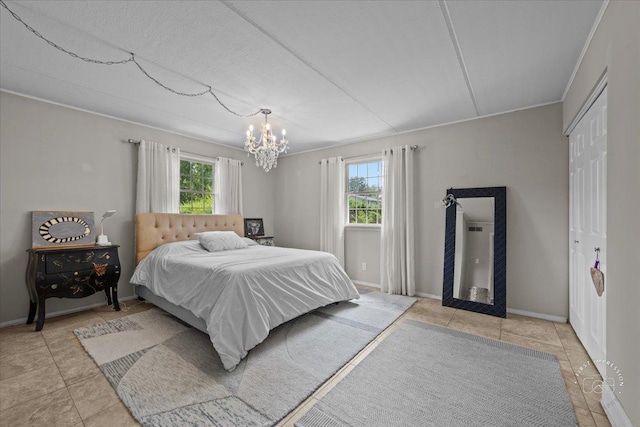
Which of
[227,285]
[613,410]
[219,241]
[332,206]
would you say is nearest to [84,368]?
[227,285]

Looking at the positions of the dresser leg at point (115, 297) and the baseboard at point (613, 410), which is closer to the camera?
the baseboard at point (613, 410)

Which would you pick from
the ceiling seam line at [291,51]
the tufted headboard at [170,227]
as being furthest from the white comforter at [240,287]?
the ceiling seam line at [291,51]

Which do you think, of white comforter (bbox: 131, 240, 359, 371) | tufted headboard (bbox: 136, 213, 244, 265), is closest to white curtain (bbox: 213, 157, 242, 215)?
tufted headboard (bbox: 136, 213, 244, 265)

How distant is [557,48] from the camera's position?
2145 millimetres

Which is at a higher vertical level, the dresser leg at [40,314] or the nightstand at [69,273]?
the nightstand at [69,273]

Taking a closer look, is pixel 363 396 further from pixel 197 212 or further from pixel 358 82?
pixel 197 212

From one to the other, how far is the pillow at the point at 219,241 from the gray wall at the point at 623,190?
388cm

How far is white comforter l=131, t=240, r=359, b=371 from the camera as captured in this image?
2.25m

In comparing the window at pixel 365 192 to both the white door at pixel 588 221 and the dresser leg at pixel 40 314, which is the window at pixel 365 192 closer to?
the white door at pixel 588 221

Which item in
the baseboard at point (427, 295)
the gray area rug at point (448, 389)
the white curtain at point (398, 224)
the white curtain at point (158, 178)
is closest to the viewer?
the gray area rug at point (448, 389)

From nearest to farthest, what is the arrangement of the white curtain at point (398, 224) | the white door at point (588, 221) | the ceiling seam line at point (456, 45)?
the ceiling seam line at point (456, 45), the white door at point (588, 221), the white curtain at point (398, 224)

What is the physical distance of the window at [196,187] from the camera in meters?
4.45

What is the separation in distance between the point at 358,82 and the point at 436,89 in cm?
86

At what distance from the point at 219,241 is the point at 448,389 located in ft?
10.6
